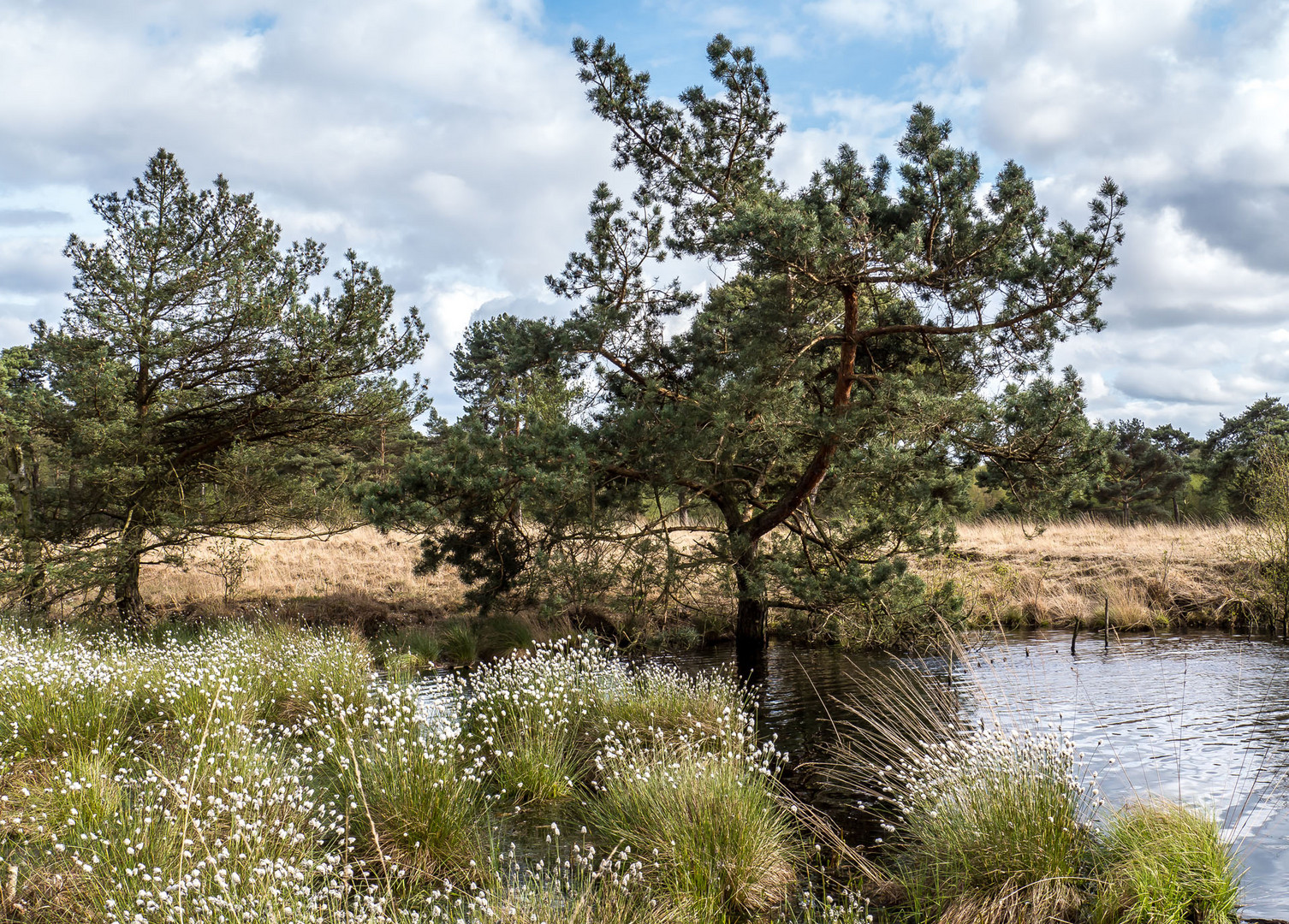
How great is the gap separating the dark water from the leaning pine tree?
64.9 inches

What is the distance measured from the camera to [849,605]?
13.1 metres

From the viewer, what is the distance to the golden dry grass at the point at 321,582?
Answer: 20.6 metres

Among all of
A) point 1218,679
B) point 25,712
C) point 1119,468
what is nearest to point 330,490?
point 25,712

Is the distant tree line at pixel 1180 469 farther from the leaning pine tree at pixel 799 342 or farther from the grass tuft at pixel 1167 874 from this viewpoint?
the grass tuft at pixel 1167 874

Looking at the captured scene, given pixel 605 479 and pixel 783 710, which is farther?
pixel 605 479

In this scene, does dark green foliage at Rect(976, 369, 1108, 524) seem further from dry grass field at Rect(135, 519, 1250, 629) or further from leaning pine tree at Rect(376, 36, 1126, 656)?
dry grass field at Rect(135, 519, 1250, 629)

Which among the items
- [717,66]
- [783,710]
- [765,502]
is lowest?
[783,710]

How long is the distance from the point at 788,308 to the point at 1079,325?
149 inches

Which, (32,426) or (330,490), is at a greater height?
(32,426)

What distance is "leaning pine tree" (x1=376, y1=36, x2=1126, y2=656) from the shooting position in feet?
34.3

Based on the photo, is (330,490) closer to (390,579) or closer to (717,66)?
(390,579)

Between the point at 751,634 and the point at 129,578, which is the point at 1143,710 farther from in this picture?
the point at 129,578

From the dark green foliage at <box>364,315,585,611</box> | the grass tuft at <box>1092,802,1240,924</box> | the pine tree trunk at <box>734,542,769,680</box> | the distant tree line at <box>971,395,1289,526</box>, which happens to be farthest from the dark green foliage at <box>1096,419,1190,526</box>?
the grass tuft at <box>1092,802,1240,924</box>

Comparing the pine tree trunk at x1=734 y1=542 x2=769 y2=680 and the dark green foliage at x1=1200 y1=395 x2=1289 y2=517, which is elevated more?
the dark green foliage at x1=1200 y1=395 x2=1289 y2=517
